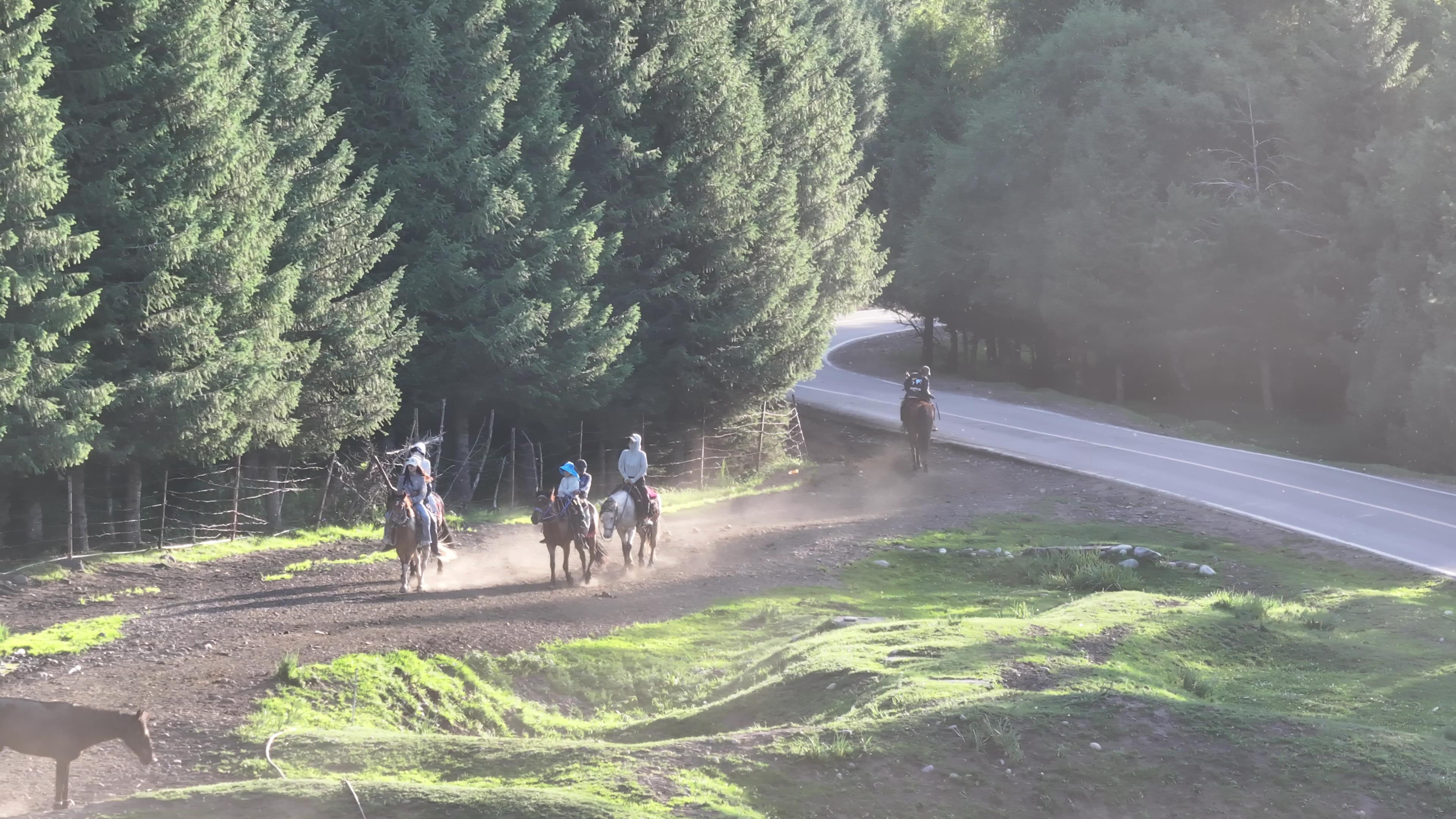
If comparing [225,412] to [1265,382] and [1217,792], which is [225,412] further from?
[1265,382]

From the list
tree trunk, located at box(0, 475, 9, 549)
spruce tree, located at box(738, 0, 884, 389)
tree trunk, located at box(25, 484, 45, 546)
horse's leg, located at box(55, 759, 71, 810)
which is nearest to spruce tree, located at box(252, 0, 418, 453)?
tree trunk, located at box(25, 484, 45, 546)

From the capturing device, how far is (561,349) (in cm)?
2919

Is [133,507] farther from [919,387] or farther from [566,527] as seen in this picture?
[919,387]

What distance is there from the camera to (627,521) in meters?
22.4

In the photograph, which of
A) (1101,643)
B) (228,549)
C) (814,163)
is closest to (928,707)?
(1101,643)

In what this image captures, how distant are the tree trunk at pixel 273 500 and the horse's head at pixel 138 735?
14.6 meters

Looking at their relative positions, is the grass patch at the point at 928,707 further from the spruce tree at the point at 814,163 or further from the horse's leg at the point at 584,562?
the spruce tree at the point at 814,163

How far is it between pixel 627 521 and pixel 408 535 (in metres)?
4.19

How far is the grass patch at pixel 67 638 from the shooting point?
609 inches

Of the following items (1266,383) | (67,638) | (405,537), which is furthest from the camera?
(1266,383)

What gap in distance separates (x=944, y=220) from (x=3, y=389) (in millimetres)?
44236

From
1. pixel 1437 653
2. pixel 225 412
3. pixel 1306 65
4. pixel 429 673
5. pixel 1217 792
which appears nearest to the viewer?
pixel 1217 792

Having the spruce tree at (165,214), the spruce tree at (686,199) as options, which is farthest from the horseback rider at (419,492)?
the spruce tree at (686,199)

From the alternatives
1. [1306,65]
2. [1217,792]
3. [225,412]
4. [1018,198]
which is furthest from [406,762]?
[1018,198]
